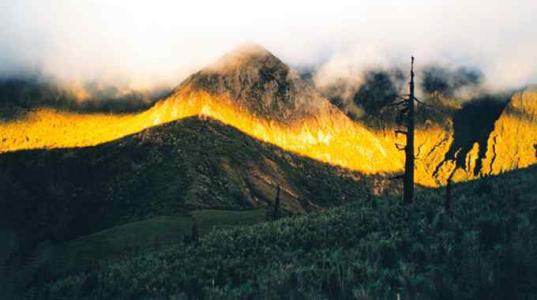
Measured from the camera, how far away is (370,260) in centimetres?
1595

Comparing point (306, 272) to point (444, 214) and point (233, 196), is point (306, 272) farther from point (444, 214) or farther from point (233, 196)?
point (233, 196)

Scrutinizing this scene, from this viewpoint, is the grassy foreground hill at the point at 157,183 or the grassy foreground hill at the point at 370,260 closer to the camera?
the grassy foreground hill at the point at 370,260

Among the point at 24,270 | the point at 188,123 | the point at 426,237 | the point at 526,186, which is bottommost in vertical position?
the point at 24,270

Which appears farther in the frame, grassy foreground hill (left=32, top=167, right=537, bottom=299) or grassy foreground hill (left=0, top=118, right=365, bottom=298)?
grassy foreground hill (left=0, top=118, right=365, bottom=298)

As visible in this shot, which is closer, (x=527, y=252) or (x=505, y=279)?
(x=505, y=279)

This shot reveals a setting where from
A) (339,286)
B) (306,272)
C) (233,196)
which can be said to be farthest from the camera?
(233,196)

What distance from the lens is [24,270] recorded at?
16109 millimetres

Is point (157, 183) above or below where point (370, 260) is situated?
above

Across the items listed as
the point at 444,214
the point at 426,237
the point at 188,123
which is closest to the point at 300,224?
the point at 444,214

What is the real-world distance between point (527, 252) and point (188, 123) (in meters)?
187

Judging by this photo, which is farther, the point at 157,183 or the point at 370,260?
the point at 157,183

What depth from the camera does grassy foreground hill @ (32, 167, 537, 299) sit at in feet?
38.8

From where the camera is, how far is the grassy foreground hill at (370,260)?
38.8ft

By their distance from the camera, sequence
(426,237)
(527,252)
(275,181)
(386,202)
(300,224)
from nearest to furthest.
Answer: (527,252) < (426,237) < (300,224) < (386,202) < (275,181)
